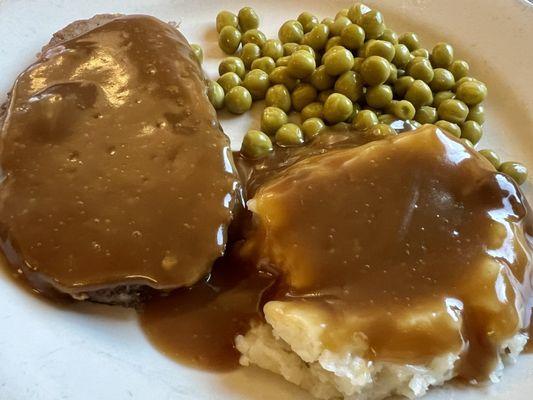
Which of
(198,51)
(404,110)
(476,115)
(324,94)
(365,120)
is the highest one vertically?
(476,115)

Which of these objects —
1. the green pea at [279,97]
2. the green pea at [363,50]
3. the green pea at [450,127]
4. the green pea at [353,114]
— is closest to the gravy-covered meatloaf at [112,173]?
the green pea at [279,97]

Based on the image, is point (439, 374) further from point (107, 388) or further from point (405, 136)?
point (107, 388)

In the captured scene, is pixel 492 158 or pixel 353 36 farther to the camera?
pixel 353 36

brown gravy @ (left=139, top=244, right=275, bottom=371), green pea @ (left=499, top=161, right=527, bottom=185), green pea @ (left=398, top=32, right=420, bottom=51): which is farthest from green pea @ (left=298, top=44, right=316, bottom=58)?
brown gravy @ (left=139, top=244, right=275, bottom=371)

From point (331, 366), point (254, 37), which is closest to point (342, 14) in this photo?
point (254, 37)

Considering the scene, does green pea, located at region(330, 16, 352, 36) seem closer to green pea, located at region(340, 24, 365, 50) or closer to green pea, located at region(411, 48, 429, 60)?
green pea, located at region(340, 24, 365, 50)

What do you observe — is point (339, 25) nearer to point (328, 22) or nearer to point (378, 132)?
point (328, 22)

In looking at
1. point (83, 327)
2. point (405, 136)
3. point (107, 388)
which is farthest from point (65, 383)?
point (405, 136)
